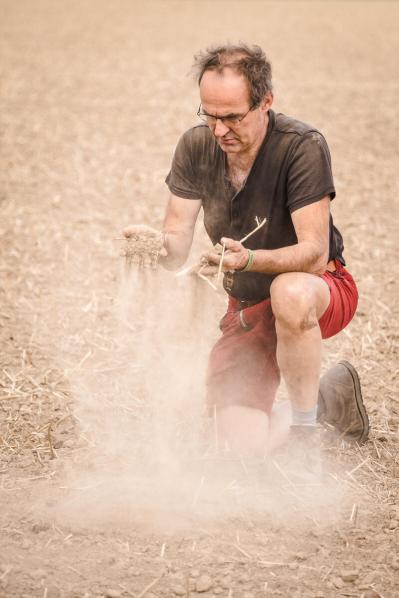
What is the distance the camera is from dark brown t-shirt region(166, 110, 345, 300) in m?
3.19

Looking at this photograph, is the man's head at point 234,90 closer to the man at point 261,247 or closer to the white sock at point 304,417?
the man at point 261,247

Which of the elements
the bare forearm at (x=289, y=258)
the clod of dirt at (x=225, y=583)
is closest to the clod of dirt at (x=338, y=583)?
the clod of dirt at (x=225, y=583)

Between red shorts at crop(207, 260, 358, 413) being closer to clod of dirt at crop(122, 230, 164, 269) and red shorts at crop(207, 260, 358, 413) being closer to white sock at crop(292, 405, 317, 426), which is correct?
white sock at crop(292, 405, 317, 426)

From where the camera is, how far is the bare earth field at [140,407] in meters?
2.79

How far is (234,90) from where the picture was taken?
3121 mm

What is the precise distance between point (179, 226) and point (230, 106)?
655 millimetres

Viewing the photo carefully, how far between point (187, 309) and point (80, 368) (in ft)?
3.49

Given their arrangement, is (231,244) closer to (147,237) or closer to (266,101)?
(147,237)

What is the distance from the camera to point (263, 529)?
9.82ft

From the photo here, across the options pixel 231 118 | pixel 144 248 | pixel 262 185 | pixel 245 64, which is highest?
pixel 245 64

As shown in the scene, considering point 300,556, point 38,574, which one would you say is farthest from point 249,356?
point 38,574

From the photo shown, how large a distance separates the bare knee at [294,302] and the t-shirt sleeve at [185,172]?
0.65 metres

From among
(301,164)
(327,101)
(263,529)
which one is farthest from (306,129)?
(327,101)

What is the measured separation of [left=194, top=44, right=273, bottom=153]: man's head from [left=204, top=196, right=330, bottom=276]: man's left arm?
0.40 meters
